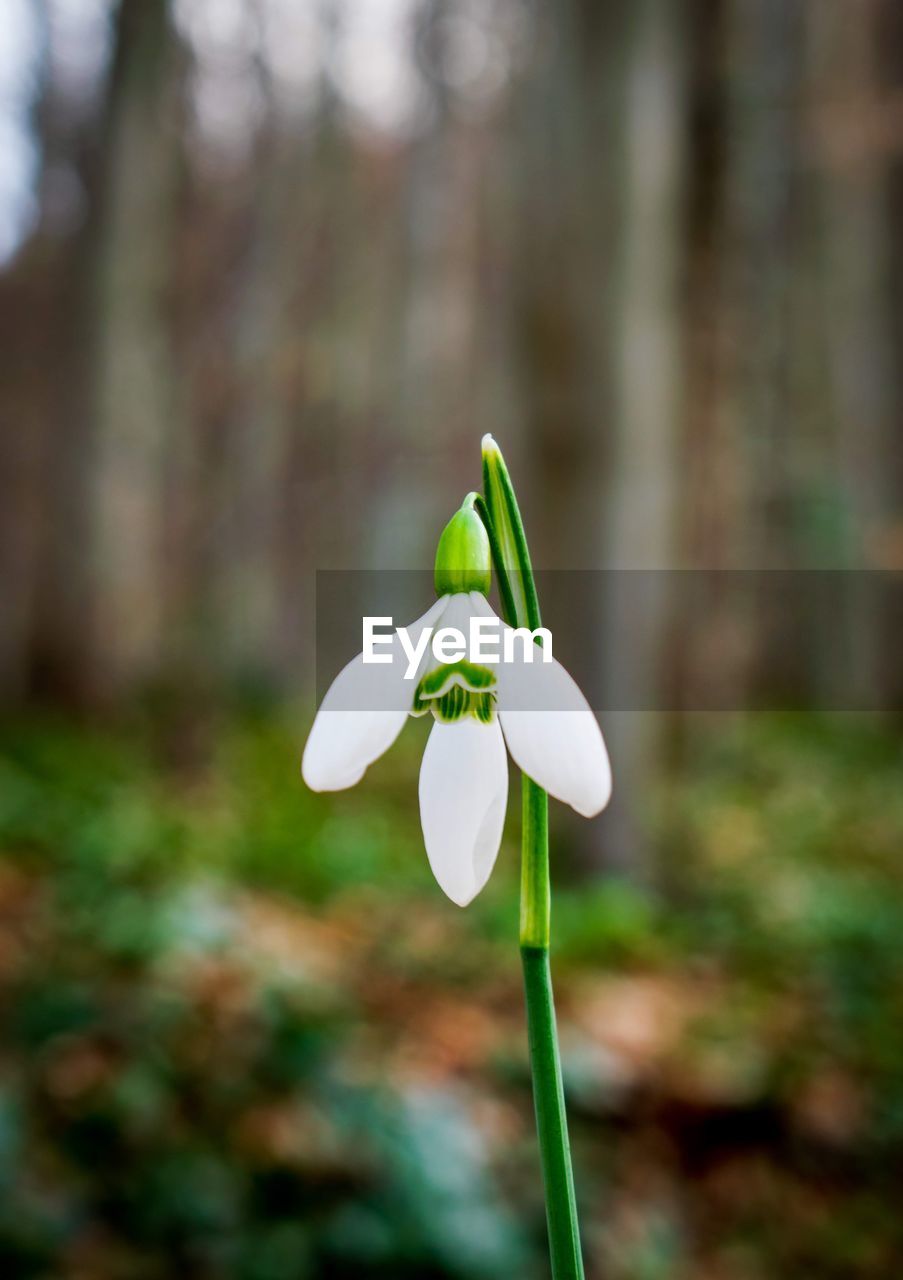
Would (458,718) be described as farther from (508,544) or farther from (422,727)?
(422,727)

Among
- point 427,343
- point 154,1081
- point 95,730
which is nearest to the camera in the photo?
point 154,1081

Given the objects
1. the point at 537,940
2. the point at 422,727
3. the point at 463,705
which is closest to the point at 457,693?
the point at 463,705

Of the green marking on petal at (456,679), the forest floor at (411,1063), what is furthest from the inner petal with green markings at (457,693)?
the forest floor at (411,1063)

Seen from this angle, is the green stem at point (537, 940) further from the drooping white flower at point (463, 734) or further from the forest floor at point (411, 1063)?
the forest floor at point (411, 1063)

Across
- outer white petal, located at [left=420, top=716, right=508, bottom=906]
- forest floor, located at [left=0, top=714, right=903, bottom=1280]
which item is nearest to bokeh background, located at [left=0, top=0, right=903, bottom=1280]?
forest floor, located at [left=0, top=714, right=903, bottom=1280]

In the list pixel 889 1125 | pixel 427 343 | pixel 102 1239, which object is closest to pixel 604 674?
pixel 889 1125

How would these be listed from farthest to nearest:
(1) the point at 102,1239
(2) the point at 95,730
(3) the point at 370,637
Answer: (2) the point at 95,730 < (1) the point at 102,1239 < (3) the point at 370,637

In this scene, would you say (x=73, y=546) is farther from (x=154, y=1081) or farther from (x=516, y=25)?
(x=154, y=1081)
